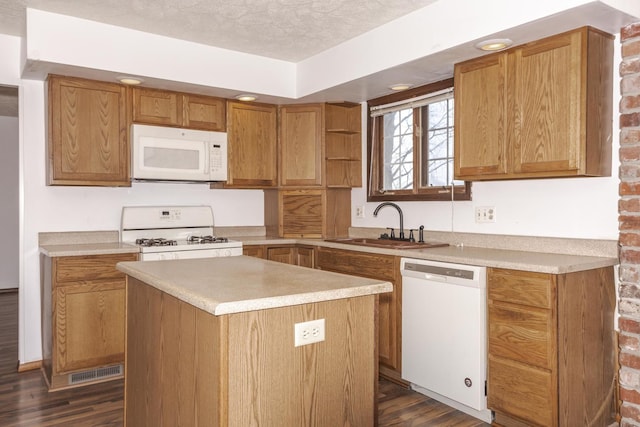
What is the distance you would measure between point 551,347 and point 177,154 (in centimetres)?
292

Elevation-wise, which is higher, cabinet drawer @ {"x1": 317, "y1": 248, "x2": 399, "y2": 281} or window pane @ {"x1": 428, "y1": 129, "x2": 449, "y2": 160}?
window pane @ {"x1": 428, "y1": 129, "x2": 449, "y2": 160}

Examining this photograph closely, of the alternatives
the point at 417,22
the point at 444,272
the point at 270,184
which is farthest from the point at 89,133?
the point at 444,272

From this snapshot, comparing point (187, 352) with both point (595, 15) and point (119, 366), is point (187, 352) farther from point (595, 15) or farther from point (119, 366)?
point (595, 15)

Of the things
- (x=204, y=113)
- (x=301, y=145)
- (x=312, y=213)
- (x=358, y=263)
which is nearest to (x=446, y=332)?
(x=358, y=263)

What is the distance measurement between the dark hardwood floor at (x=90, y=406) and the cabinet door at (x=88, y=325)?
178mm

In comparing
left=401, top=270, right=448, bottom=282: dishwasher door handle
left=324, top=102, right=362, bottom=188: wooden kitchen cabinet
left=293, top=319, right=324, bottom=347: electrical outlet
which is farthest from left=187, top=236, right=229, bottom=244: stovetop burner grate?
left=293, top=319, right=324, bottom=347: electrical outlet

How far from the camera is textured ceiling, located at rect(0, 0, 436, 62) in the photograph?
2844 millimetres

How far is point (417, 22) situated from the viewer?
2924 mm

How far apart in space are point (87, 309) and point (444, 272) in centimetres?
232

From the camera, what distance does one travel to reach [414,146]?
3.77m

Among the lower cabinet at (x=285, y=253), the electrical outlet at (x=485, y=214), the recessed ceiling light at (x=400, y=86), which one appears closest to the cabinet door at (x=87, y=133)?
the lower cabinet at (x=285, y=253)

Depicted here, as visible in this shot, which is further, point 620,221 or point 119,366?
Answer: point 119,366

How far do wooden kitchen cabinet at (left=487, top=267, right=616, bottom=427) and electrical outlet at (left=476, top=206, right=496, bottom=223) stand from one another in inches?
28.8

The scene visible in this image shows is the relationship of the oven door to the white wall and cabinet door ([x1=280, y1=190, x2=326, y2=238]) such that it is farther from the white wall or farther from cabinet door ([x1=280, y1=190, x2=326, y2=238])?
the white wall
